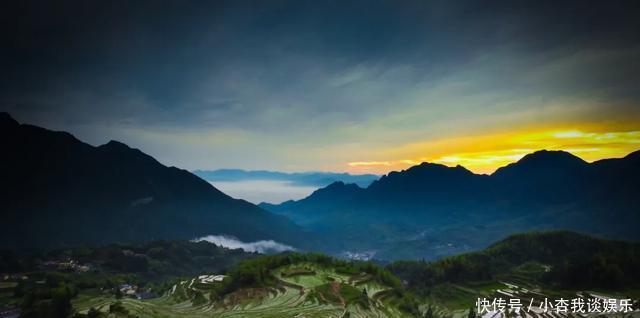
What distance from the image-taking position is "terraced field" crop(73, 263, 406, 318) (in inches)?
1569

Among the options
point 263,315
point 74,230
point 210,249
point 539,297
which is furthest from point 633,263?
point 74,230

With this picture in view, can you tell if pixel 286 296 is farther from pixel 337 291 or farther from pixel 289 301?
pixel 337 291

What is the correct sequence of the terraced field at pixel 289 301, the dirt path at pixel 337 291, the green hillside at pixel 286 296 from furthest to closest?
the dirt path at pixel 337 291, the green hillside at pixel 286 296, the terraced field at pixel 289 301

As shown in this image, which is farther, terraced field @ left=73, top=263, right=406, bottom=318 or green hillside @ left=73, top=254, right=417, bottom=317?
green hillside @ left=73, top=254, right=417, bottom=317

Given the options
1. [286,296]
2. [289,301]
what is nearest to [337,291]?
[286,296]

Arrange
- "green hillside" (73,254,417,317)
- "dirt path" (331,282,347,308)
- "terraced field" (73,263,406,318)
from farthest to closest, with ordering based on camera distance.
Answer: "dirt path" (331,282,347,308) < "green hillside" (73,254,417,317) < "terraced field" (73,263,406,318)

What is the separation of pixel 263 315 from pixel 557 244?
97048mm

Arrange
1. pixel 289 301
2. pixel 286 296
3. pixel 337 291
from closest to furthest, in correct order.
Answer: pixel 289 301, pixel 286 296, pixel 337 291

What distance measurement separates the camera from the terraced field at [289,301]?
131 ft

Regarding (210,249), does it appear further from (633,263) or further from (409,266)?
(633,263)

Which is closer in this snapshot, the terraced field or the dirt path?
the terraced field

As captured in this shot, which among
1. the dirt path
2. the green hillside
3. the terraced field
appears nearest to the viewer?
the terraced field

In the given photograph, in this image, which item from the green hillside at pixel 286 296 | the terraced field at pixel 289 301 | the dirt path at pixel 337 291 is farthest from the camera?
the dirt path at pixel 337 291

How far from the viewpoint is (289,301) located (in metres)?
43.8
